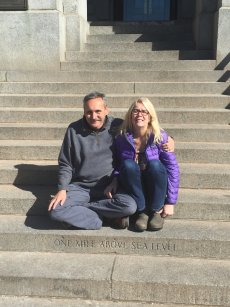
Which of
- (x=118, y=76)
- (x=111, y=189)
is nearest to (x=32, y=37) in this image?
(x=118, y=76)

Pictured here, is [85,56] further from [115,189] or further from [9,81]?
[115,189]

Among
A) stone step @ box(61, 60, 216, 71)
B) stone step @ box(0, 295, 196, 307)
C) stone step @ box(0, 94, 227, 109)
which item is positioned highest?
stone step @ box(61, 60, 216, 71)

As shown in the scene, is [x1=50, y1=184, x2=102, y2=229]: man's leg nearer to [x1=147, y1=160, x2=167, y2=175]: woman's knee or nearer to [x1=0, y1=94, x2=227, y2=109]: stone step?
[x1=147, y1=160, x2=167, y2=175]: woman's knee

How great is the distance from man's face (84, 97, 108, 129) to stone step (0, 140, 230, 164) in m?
0.98

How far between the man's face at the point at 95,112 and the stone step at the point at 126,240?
0.91m

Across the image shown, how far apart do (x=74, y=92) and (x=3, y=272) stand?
3024 mm

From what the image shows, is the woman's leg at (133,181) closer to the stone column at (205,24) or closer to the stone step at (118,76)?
the stone step at (118,76)

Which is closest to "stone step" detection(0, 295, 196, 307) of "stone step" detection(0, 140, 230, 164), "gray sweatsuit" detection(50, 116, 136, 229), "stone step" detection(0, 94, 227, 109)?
"gray sweatsuit" detection(50, 116, 136, 229)

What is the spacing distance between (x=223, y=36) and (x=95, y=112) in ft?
10.8

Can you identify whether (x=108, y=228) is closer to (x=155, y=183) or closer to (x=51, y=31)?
(x=155, y=183)

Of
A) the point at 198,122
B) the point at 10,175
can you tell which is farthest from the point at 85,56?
the point at 10,175

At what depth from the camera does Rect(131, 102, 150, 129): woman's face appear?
3.21 m

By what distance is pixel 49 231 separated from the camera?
3.28 metres

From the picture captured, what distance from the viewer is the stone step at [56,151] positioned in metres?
4.07
